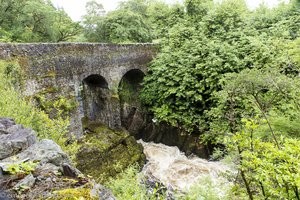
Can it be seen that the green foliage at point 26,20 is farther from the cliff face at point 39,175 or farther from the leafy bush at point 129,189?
the cliff face at point 39,175

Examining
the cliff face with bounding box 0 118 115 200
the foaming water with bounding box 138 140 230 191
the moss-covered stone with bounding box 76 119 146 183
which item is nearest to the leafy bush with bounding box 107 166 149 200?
the cliff face with bounding box 0 118 115 200

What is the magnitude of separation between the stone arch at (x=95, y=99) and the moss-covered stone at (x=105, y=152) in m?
0.75

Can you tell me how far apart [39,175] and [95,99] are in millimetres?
10770

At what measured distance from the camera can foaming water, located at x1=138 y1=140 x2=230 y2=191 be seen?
1019cm

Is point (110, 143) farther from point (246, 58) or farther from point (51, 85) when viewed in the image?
point (246, 58)

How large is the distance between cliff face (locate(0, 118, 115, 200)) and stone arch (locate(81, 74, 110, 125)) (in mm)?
9286

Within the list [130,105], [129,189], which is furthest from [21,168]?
[130,105]

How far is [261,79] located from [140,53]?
7618mm

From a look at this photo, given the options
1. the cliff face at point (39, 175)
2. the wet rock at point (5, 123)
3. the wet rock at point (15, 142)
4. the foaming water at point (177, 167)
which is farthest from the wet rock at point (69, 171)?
the foaming water at point (177, 167)

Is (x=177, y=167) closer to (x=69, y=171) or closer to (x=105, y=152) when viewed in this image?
(x=105, y=152)

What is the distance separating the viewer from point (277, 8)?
46.6 feet

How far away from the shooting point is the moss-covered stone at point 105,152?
32.4 feet

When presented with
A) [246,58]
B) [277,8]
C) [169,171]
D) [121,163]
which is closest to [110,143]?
[121,163]

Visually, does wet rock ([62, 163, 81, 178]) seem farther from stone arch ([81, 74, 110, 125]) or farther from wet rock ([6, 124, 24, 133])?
stone arch ([81, 74, 110, 125])
